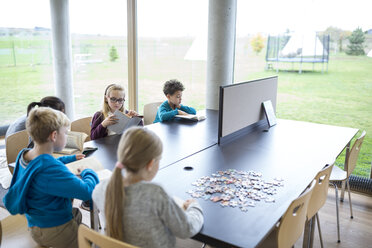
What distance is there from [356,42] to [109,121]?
280 centimetres

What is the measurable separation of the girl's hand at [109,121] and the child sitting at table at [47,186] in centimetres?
100

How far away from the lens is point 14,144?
2697mm

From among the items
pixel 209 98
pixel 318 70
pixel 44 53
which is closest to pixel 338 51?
pixel 318 70

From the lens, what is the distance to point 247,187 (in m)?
2.01

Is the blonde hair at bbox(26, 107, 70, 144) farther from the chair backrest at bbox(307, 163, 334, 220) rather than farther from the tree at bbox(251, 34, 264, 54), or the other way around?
the tree at bbox(251, 34, 264, 54)

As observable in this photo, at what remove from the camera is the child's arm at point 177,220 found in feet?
4.65


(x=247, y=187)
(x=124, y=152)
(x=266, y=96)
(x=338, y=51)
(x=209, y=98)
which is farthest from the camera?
(x=209, y=98)

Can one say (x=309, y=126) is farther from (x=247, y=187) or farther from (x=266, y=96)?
(x=247, y=187)

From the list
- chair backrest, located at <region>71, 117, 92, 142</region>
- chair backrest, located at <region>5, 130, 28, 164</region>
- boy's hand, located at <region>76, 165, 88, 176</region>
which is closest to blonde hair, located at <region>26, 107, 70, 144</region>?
boy's hand, located at <region>76, 165, 88, 176</region>

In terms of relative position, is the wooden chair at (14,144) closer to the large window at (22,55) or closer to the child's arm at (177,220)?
the child's arm at (177,220)

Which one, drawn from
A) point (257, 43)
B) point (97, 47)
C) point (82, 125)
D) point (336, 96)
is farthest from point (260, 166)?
point (97, 47)

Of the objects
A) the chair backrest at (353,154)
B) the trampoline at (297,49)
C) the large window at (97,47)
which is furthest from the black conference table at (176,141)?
the large window at (97,47)

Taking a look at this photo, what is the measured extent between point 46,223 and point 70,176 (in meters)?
0.31

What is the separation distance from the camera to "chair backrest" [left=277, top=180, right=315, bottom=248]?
1722mm
